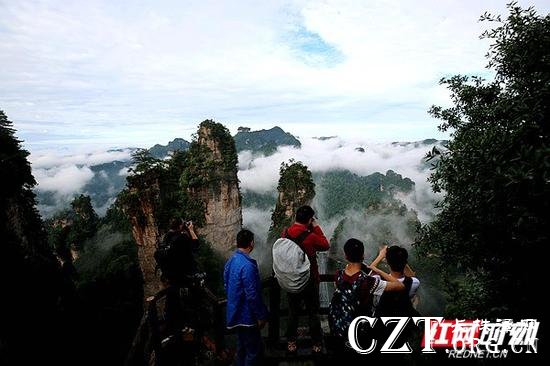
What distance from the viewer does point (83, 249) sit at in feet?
189

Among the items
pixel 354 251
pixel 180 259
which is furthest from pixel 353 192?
pixel 354 251

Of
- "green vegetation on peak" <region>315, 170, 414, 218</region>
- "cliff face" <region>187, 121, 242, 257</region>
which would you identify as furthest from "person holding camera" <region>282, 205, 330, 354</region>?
"green vegetation on peak" <region>315, 170, 414, 218</region>

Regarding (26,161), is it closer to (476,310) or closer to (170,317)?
(170,317)

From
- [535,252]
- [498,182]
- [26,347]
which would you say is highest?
[498,182]

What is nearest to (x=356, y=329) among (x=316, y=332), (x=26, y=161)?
(x=316, y=332)

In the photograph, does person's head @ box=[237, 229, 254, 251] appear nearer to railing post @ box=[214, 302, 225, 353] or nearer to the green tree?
railing post @ box=[214, 302, 225, 353]

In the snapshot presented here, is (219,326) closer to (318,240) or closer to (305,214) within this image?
(318,240)

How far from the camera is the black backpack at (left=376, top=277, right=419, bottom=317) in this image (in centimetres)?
463

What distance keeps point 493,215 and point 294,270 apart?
10.7 ft

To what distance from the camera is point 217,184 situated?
154 ft

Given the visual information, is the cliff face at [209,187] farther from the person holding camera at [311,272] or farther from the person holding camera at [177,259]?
the person holding camera at [311,272]

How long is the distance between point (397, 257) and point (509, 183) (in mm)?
1763

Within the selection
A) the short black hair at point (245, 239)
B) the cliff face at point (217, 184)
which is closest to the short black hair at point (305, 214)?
the short black hair at point (245, 239)

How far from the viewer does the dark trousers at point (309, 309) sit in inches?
231
